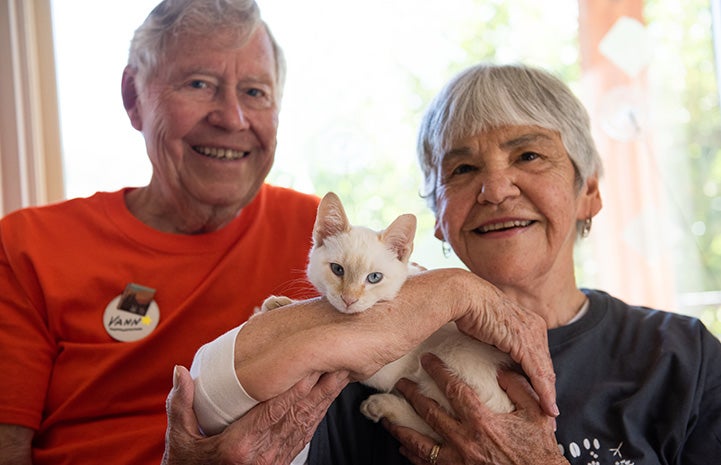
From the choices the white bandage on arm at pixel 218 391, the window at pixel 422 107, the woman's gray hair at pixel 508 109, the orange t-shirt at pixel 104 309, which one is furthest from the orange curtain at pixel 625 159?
the white bandage on arm at pixel 218 391

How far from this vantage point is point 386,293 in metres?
1.23

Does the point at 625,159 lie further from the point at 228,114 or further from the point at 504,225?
the point at 228,114

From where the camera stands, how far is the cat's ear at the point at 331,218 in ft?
4.09

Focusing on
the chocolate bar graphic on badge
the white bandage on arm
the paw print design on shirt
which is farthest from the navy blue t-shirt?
the chocolate bar graphic on badge

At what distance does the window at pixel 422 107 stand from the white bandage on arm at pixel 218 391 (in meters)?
1.58

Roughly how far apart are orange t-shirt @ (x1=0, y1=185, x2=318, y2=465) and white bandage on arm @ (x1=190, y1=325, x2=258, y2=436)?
19.4 inches

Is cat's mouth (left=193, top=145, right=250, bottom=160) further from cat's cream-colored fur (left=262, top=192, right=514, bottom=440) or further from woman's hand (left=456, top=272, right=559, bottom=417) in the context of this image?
woman's hand (left=456, top=272, right=559, bottom=417)

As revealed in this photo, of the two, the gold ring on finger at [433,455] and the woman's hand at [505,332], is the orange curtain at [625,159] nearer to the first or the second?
the woman's hand at [505,332]

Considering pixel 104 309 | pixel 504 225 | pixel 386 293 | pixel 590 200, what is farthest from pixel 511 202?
pixel 104 309

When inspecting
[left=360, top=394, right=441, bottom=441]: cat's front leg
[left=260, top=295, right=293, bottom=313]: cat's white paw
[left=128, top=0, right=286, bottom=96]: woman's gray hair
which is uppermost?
[left=128, top=0, right=286, bottom=96]: woman's gray hair

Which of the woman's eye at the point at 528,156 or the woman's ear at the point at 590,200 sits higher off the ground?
the woman's eye at the point at 528,156

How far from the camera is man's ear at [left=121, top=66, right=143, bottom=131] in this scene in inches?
76.0

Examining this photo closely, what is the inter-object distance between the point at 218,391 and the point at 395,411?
1.43 ft

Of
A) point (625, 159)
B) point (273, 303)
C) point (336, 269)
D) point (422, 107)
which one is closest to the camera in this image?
point (336, 269)
